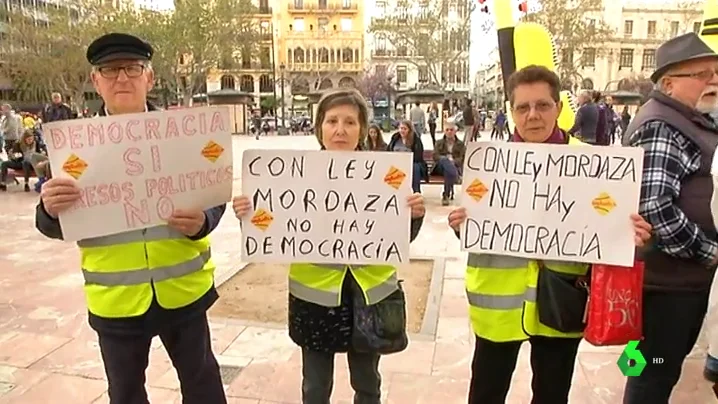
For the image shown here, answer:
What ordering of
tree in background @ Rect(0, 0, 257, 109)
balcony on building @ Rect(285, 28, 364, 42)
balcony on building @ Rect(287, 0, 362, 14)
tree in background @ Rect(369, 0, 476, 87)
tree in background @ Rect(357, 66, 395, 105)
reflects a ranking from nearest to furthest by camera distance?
tree in background @ Rect(0, 0, 257, 109)
tree in background @ Rect(369, 0, 476, 87)
tree in background @ Rect(357, 66, 395, 105)
balcony on building @ Rect(285, 28, 364, 42)
balcony on building @ Rect(287, 0, 362, 14)

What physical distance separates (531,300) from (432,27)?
38075 millimetres

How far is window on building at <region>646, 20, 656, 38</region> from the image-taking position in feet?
178

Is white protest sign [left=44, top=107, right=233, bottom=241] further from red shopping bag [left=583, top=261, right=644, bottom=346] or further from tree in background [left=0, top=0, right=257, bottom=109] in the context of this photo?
tree in background [left=0, top=0, right=257, bottom=109]

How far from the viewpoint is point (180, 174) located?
2.13m

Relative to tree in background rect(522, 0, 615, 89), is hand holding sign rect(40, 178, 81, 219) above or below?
below

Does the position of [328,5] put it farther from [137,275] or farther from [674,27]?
[137,275]

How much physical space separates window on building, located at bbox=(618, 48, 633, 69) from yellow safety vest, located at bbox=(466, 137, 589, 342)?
60223 mm

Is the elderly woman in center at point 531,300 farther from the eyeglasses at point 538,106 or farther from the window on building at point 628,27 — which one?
the window on building at point 628,27

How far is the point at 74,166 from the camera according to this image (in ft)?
6.54

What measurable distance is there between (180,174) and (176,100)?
39882 mm

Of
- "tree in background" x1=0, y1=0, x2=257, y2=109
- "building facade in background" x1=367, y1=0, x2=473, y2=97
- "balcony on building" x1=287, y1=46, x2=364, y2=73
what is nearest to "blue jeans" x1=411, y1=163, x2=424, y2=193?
"tree in background" x1=0, y1=0, x2=257, y2=109

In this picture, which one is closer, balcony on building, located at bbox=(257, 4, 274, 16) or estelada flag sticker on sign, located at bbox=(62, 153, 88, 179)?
estelada flag sticker on sign, located at bbox=(62, 153, 88, 179)

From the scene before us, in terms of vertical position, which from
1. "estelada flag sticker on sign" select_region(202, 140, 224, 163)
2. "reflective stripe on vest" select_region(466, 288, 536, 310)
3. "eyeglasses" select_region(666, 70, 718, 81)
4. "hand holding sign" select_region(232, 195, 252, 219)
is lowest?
"reflective stripe on vest" select_region(466, 288, 536, 310)

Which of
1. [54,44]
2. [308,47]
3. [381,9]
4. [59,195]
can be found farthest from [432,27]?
[59,195]
